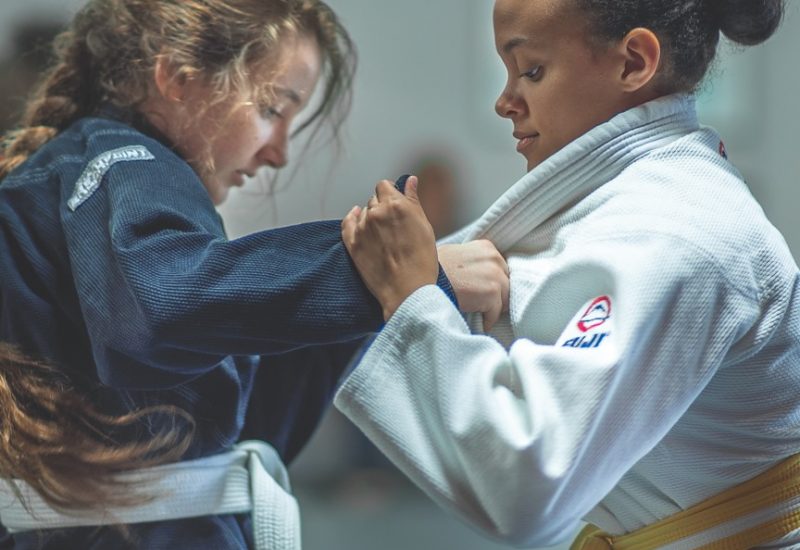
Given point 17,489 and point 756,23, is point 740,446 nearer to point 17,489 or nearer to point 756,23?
point 756,23

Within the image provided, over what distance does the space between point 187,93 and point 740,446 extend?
0.66m

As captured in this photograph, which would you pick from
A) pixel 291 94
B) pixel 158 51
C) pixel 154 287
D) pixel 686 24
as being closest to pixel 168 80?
pixel 158 51

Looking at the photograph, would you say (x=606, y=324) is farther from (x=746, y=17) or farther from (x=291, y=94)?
(x=291, y=94)

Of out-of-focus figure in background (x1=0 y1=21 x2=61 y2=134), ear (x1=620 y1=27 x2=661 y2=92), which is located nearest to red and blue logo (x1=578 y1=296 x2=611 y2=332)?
ear (x1=620 y1=27 x2=661 y2=92)

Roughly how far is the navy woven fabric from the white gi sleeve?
0.08m

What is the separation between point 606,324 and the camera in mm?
784

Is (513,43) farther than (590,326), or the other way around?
(513,43)

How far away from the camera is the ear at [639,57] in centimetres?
89

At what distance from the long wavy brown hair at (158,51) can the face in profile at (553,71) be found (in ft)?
0.96

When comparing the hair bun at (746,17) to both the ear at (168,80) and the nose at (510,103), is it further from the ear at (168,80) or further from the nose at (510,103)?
the ear at (168,80)

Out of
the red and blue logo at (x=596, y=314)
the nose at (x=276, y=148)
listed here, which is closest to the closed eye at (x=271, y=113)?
the nose at (x=276, y=148)

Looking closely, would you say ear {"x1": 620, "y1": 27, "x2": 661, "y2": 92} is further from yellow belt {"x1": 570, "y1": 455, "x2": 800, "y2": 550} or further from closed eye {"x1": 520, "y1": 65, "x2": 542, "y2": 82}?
yellow belt {"x1": 570, "y1": 455, "x2": 800, "y2": 550}

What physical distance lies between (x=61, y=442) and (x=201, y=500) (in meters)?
0.15

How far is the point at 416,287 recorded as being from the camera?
84 centimetres
